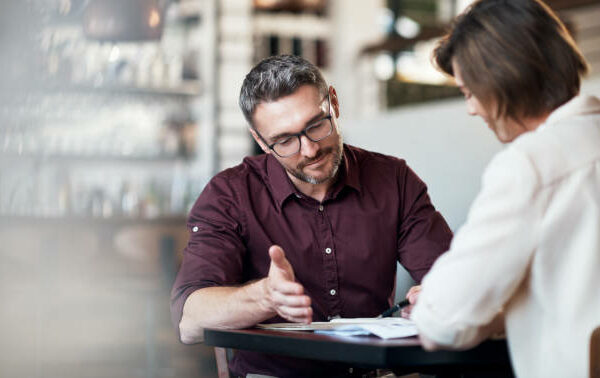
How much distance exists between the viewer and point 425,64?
7.16 m

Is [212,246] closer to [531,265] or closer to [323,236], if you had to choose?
[323,236]

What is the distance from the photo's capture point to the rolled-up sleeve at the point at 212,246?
1.84 m

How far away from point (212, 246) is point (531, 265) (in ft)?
2.95

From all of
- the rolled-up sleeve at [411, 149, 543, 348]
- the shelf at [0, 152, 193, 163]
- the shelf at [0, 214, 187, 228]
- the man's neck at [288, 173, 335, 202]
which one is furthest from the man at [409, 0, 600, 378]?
the shelf at [0, 152, 193, 163]

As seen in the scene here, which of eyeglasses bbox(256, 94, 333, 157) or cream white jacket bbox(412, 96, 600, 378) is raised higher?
eyeglasses bbox(256, 94, 333, 157)

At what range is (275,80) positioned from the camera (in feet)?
6.39

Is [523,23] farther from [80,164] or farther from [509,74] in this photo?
[80,164]

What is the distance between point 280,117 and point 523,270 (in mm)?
859

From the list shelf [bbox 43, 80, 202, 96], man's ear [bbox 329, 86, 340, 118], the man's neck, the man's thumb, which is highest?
shelf [bbox 43, 80, 202, 96]

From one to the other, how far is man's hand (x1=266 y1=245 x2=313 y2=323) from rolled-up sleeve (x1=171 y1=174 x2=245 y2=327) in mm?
434

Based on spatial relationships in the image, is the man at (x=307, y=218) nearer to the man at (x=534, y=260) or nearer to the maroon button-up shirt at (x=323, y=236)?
the maroon button-up shirt at (x=323, y=236)

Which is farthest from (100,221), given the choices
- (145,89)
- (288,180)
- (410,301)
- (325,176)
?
(410,301)

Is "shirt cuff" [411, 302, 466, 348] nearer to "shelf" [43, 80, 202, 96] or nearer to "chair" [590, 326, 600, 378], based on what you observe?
"chair" [590, 326, 600, 378]

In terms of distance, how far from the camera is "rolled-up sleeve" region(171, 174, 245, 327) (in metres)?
1.84
